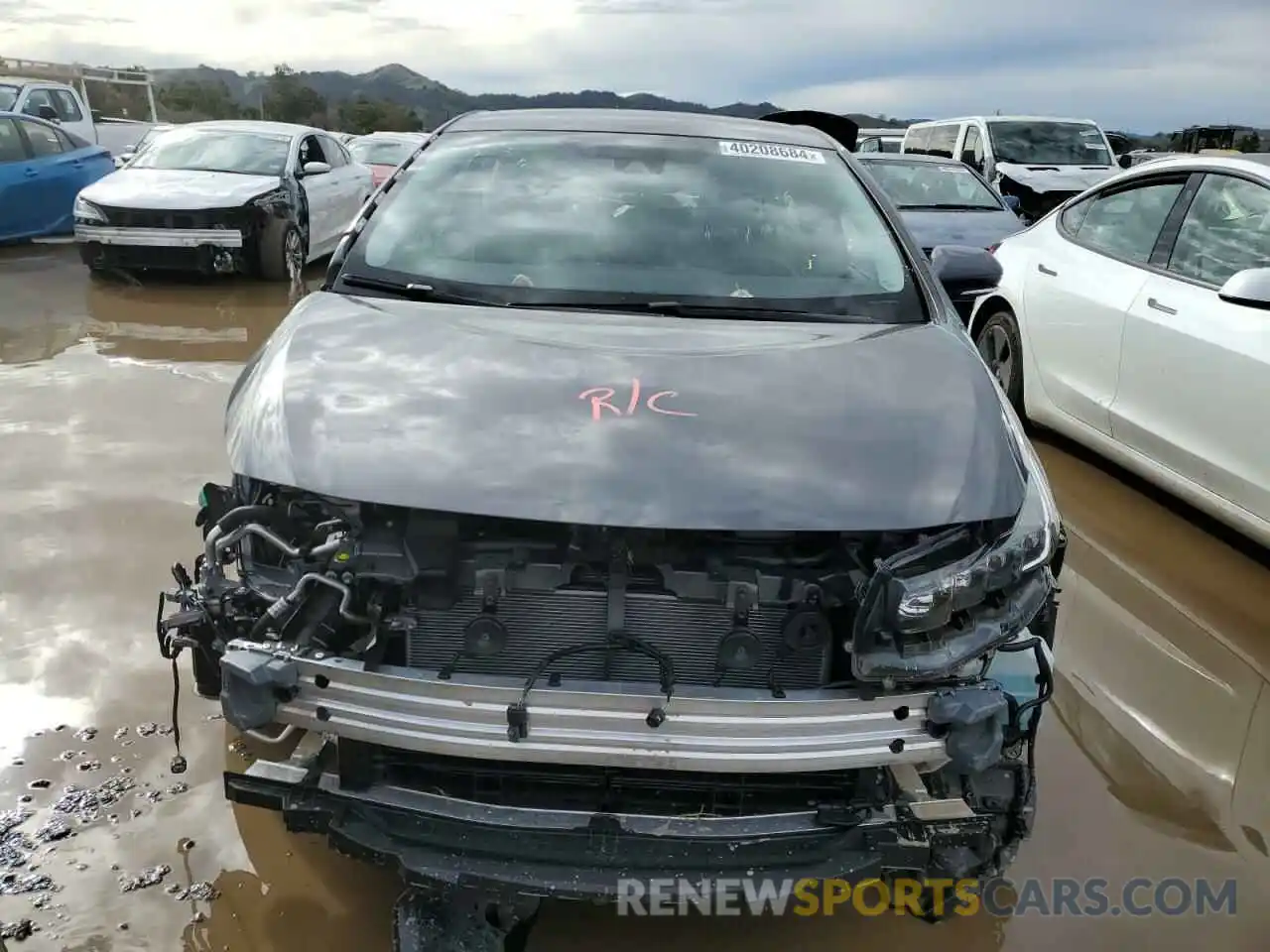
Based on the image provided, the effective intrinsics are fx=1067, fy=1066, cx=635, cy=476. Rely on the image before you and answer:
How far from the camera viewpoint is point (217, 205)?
362 inches

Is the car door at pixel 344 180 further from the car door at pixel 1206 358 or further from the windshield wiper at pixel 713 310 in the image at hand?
the windshield wiper at pixel 713 310

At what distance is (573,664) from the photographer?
7.26 ft

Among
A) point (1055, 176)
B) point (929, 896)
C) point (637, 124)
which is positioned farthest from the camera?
point (1055, 176)

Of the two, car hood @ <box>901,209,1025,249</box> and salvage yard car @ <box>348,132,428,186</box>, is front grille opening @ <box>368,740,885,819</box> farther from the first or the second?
salvage yard car @ <box>348,132,428,186</box>

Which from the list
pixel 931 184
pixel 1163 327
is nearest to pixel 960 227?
pixel 931 184

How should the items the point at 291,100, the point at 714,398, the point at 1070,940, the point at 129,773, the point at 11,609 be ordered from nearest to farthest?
1. the point at 714,398
2. the point at 1070,940
3. the point at 129,773
4. the point at 11,609
5. the point at 291,100

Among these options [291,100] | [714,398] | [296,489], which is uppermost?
[714,398]

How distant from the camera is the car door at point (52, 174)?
11.2 metres

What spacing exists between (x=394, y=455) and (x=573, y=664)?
0.57m

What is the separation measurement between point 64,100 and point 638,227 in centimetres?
1414

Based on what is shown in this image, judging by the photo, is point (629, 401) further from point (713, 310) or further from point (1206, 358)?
point (1206, 358)

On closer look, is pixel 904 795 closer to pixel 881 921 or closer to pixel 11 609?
pixel 881 921

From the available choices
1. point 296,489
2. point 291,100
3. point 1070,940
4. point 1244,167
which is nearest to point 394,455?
point 296,489

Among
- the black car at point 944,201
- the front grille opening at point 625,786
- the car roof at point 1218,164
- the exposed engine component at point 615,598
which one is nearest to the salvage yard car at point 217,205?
the black car at point 944,201
